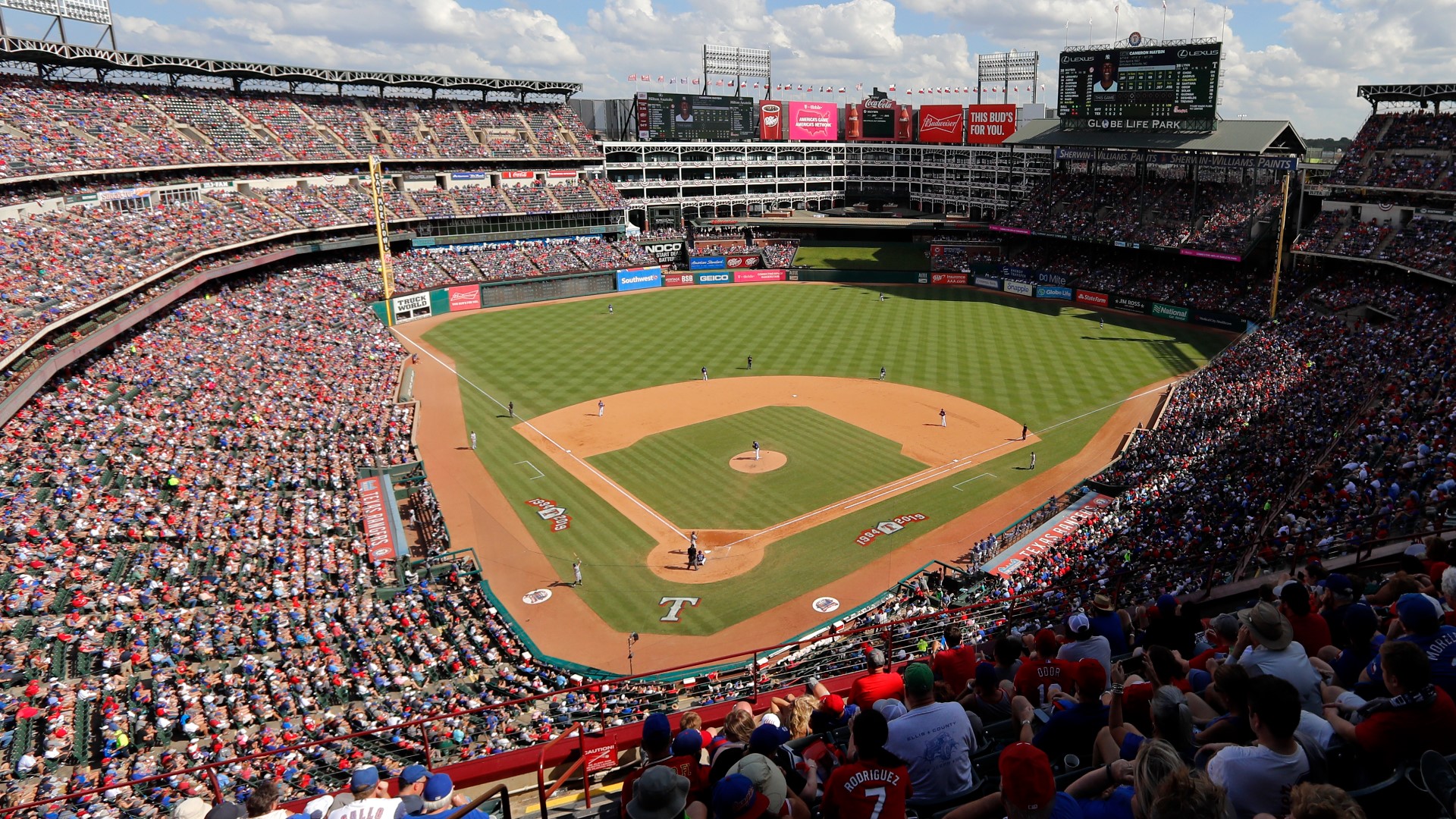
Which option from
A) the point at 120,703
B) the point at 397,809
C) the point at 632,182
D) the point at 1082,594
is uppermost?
the point at 632,182

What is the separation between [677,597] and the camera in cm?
2556

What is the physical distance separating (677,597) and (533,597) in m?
4.21

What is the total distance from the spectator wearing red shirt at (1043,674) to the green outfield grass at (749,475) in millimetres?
22136

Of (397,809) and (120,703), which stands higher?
(397,809)

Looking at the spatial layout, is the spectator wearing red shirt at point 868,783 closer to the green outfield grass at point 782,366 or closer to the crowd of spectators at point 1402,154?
the green outfield grass at point 782,366

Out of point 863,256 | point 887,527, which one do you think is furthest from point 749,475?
point 863,256

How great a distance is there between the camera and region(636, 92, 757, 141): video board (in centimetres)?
8981

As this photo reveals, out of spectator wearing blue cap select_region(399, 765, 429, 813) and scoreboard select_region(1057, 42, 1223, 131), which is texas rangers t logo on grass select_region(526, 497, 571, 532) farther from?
scoreboard select_region(1057, 42, 1223, 131)

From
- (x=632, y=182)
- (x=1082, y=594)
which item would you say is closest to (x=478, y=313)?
(x=632, y=182)

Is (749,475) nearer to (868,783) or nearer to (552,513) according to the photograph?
(552,513)

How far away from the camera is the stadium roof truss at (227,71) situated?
5219cm

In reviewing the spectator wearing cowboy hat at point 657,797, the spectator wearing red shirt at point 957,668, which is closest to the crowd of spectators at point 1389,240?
the spectator wearing red shirt at point 957,668

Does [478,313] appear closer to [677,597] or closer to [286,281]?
[286,281]

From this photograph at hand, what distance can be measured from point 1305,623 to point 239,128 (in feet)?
235
